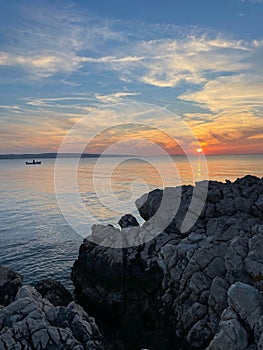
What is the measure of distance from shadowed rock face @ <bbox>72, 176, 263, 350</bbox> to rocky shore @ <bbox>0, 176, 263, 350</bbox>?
6 cm

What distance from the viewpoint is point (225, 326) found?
1491cm

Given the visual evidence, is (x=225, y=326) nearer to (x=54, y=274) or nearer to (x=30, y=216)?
(x=54, y=274)

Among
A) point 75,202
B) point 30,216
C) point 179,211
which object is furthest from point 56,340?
point 75,202

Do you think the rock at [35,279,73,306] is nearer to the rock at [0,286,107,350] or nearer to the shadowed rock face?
the shadowed rock face

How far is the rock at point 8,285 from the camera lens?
88.8ft

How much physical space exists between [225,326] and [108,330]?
14477 mm

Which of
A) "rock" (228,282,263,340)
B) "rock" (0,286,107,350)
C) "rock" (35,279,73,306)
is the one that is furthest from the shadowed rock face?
"rock" (0,286,107,350)

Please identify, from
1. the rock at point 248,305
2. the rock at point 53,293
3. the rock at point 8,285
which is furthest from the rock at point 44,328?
the rock at point 8,285

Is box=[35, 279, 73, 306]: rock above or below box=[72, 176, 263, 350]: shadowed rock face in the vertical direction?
below

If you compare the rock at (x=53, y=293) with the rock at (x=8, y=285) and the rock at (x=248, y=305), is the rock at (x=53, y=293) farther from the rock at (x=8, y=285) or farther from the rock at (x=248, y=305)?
the rock at (x=248, y=305)

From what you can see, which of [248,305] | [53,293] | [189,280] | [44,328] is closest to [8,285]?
[53,293]

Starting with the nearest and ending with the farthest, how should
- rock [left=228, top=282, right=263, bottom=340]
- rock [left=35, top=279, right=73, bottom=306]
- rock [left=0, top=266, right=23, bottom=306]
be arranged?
1. rock [left=228, top=282, right=263, bottom=340]
2. rock [left=35, top=279, right=73, bottom=306]
3. rock [left=0, top=266, right=23, bottom=306]

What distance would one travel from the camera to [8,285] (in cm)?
2802

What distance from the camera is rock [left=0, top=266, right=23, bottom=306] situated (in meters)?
27.1
